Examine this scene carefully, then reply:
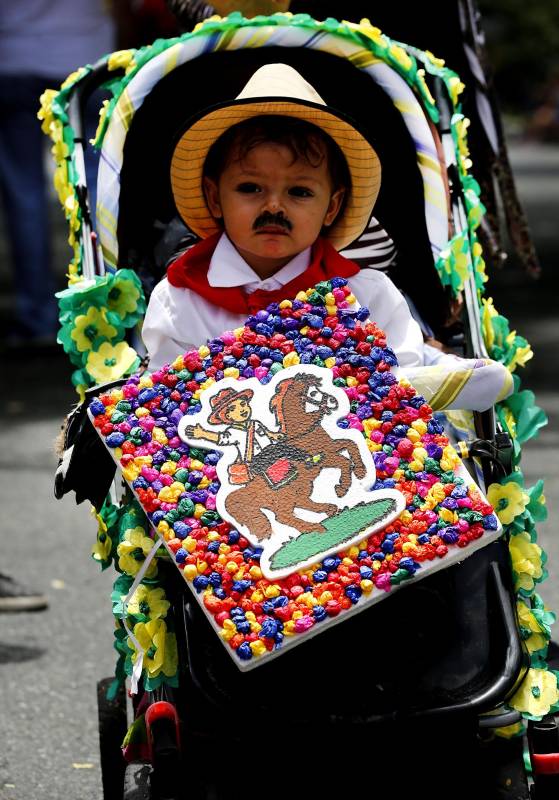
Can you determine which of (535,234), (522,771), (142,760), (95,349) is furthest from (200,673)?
(535,234)

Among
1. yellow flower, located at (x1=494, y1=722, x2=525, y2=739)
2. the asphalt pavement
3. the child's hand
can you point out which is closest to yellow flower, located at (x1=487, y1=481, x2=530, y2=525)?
yellow flower, located at (x1=494, y1=722, x2=525, y2=739)

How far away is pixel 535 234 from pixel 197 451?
13.6m

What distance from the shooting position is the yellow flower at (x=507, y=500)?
3471 millimetres

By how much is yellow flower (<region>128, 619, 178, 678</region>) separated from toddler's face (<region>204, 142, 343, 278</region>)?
2.98 feet

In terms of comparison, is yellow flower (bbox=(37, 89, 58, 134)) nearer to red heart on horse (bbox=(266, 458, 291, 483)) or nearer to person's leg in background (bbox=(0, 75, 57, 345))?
red heart on horse (bbox=(266, 458, 291, 483))

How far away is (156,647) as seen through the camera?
3.24m

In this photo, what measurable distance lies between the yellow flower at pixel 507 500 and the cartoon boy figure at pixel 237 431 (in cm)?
56

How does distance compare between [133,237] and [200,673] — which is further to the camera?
[133,237]

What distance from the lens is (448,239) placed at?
13.3 feet

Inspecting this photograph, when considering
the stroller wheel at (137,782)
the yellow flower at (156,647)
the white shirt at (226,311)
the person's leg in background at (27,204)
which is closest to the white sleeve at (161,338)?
the white shirt at (226,311)

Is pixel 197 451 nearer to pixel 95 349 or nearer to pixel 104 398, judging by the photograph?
pixel 104 398

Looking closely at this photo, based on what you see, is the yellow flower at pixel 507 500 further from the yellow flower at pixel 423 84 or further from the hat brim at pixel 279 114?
the yellow flower at pixel 423 84

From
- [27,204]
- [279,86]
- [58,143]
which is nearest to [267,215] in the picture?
[279,86]

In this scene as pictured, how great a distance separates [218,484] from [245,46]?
1.19 meters
